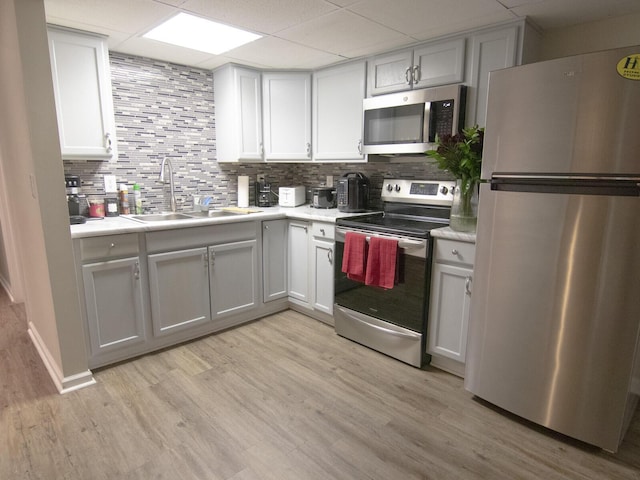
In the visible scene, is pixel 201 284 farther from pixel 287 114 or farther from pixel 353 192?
pixel 287 114

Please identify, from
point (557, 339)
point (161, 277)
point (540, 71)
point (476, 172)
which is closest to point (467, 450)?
point (557, 339)

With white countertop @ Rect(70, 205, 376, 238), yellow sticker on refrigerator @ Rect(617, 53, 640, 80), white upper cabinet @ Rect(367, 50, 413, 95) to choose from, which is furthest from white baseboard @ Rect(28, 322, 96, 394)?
yellow sticker on refrigerator @ Rect(617, 53, 640, 80)

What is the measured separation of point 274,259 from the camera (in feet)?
10.6

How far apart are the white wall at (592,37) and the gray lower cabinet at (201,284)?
2.47 metres

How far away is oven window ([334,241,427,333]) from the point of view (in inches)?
94.2

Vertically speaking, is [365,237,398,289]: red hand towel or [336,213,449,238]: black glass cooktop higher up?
[336,213,449,238]: black glass cooktop

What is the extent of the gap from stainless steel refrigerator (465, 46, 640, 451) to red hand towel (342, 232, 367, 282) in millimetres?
811

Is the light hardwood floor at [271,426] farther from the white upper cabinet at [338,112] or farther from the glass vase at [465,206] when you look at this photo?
the white upper cabinet at [338,112]

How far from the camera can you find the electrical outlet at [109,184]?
2.85 metres

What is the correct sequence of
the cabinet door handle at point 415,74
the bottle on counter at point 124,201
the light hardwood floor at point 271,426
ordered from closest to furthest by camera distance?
the light hardwood floor at point 271,426, the cabinet door handle at point 415,74, the bottle on counter at point 124,201

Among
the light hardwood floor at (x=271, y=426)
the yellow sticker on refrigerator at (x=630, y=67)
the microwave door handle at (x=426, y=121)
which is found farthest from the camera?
the microwave door handle at (x=426, y=121)

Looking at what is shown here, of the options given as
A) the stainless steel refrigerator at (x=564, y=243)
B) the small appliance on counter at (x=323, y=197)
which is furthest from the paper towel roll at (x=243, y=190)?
the stainless steel refrigerator at (x=564, y=243)

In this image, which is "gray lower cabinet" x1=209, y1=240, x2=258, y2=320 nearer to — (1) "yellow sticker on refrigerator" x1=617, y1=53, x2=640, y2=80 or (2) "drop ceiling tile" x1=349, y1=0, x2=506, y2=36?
(2) "drop ceiling tile" x1=349, y1=0, x2=506, y2=36

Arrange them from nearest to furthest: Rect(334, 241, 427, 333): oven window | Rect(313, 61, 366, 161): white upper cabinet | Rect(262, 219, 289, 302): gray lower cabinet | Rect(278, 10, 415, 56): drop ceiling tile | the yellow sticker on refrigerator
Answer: the yellow sticker on refrigerator < Rect(278, 10, 415, 56): drop ceiling tile < Rect(334, 241, 427, 333): oven window < Rect(313, 61, 366, 161): white upper cabinet < Rect(262, 219, 289, 302): gray lower cabinet
